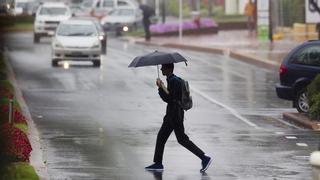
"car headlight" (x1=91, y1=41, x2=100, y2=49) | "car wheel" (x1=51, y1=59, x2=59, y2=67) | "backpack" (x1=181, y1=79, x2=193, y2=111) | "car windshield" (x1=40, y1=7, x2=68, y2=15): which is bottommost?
"car wheel" (x1=51, y1=59, x2=59, y2=67)

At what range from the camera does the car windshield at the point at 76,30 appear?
38188mm

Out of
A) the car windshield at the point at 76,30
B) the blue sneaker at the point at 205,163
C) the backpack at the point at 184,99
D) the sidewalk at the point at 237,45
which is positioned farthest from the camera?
the sidewalk at the point at 237,45

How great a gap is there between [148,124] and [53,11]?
3625 centimetres

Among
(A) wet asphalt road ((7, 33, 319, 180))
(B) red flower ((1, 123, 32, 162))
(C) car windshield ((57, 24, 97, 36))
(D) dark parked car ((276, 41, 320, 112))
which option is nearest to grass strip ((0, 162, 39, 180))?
(B) red flower ((1, 123, 32, 162))

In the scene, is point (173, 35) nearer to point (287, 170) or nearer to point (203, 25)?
point (203, 25)

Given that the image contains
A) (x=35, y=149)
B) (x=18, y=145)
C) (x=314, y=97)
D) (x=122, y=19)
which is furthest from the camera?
(x=122, y=19)

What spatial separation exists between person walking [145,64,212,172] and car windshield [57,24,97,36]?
2313 centimetres

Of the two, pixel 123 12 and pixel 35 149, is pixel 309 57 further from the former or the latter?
pixel 123 12

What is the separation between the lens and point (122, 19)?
63562mm

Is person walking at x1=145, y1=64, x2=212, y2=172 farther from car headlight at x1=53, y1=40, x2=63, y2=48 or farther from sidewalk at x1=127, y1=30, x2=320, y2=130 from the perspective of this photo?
car headlight at x1=53, y1=40, x2=63, y2=48

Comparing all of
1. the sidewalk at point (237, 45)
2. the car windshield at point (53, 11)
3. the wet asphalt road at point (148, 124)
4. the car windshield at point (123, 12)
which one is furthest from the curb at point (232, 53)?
the car windshield at point (123, 12)

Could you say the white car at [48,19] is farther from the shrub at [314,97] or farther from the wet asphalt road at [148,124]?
the shrub at [314,97]

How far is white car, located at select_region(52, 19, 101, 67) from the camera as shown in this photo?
121 ft

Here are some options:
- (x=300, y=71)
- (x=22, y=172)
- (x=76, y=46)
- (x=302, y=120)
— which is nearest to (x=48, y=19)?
(x=76, y=46)
